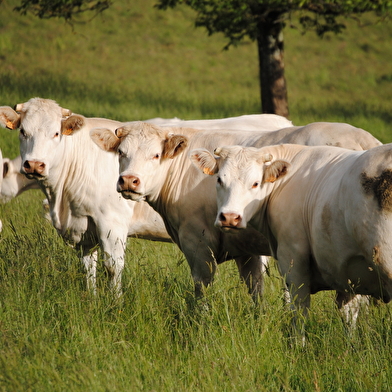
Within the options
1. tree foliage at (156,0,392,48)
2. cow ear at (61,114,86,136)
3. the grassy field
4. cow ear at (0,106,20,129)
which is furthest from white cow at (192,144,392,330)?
tree foliage at (156,0,392,48)

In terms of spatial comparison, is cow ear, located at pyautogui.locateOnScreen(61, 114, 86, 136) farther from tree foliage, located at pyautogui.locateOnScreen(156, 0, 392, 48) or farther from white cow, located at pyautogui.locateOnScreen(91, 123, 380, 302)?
tree foliage, located at pyautogui.locateOnScreen(156, 0, 392, 48)

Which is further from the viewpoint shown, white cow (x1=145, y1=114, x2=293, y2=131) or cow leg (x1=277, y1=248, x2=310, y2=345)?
white cow (x1=145, y1=114, x2=293, y2=131)

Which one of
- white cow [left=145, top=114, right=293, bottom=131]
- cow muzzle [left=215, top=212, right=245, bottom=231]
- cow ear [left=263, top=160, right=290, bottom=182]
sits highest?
cow ear [left=263, top=160, right=290, bottom=182]

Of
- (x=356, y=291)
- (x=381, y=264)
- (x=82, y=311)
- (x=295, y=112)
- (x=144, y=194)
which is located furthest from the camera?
(x=295, y=112)

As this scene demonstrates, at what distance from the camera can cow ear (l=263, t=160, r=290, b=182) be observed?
4.73 metres

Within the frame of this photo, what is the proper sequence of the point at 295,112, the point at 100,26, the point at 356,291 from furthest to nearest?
the point at 100,26 < the point at 295,112 < the point at 356,291

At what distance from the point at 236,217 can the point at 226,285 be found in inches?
53.3

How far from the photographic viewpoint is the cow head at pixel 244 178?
462cm

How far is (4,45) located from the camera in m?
26.1

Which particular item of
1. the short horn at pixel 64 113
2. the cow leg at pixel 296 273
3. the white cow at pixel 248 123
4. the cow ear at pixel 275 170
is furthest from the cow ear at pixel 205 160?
the white cow at pixel 248 123

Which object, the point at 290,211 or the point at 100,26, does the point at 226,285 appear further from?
the point at 100,26

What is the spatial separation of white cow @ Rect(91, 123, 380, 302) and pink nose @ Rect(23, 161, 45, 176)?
2.43ft

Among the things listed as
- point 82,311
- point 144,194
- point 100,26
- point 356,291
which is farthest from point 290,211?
point 100,26

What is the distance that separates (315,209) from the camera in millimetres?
4309
